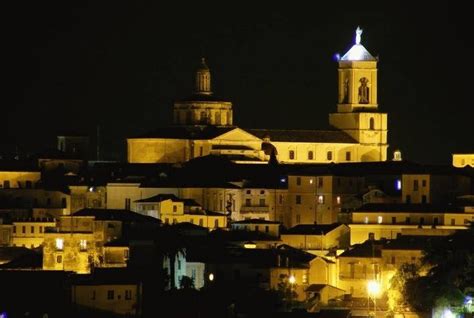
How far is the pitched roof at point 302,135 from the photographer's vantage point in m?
130

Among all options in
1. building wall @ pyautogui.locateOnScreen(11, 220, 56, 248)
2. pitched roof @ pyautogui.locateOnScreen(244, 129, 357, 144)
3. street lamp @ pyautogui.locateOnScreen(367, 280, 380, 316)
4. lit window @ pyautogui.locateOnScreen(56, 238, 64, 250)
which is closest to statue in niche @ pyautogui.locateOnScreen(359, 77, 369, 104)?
pitched roof @ pyautogui.locateOnScreen(244, 129, 357, 144)

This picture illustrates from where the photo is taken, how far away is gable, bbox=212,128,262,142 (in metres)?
126

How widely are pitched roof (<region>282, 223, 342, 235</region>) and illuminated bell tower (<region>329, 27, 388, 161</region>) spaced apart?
2270cm

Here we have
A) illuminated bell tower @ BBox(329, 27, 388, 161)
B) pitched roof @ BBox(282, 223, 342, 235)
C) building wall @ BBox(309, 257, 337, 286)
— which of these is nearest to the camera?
building wall @ BBox(309, 257, 337, 286)

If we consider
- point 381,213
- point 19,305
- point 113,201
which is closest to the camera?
point 19,305

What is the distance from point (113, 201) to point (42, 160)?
923 centimetres

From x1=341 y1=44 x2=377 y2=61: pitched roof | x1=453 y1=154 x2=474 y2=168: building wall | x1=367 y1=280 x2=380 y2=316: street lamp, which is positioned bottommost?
x1=367 y1=280 x2=380 y2=316: street lamp

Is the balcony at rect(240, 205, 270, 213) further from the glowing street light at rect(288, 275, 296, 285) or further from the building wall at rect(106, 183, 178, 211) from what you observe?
the glowing street light at rect(288, 275, 296, 285)

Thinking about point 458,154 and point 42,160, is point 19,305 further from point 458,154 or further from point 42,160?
point 458,154

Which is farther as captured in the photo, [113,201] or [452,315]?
[113,201]

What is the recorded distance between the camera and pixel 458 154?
132 metres

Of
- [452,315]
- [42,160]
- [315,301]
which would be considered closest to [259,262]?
[315,301]

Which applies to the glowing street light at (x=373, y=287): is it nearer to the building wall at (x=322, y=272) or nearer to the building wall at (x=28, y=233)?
the building wall at (x=322, y=272)

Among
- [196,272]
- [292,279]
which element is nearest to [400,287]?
[292,279]
